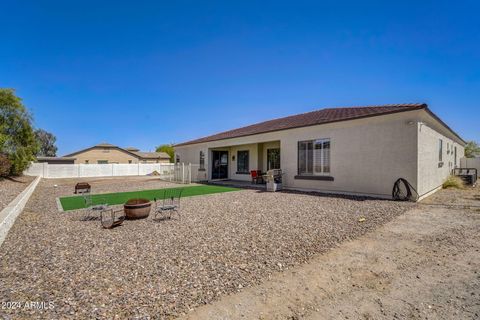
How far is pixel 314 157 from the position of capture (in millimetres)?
12602

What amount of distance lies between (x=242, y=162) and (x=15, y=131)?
17948 millimetres

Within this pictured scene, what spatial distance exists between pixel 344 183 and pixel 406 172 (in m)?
2.53

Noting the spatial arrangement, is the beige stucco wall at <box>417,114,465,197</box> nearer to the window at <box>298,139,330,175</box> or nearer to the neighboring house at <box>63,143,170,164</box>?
the window at <box>298,139,330,175</box>

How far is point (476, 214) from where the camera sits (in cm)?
714

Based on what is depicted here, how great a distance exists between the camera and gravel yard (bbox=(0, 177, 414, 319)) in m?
2.91

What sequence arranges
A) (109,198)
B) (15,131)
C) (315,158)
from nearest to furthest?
(109,198)
(315,158)
(15,131)

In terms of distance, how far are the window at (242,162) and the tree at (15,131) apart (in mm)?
17003

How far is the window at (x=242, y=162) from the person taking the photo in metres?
18.9

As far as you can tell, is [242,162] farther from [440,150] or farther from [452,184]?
[452,184]

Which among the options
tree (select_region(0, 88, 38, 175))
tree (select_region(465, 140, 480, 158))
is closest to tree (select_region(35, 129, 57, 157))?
tree (select_region(0, 88, 38, 175))

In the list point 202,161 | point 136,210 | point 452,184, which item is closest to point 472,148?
point 452,184

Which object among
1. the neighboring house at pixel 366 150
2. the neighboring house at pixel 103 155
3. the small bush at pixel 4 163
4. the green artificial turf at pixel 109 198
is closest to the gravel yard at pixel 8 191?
the green artificial turf at pixel 109 198

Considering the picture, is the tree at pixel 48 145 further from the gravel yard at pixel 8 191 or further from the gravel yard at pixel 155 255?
the gravel yard at pixel 155 255

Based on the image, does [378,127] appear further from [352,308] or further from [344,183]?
[352,308]
